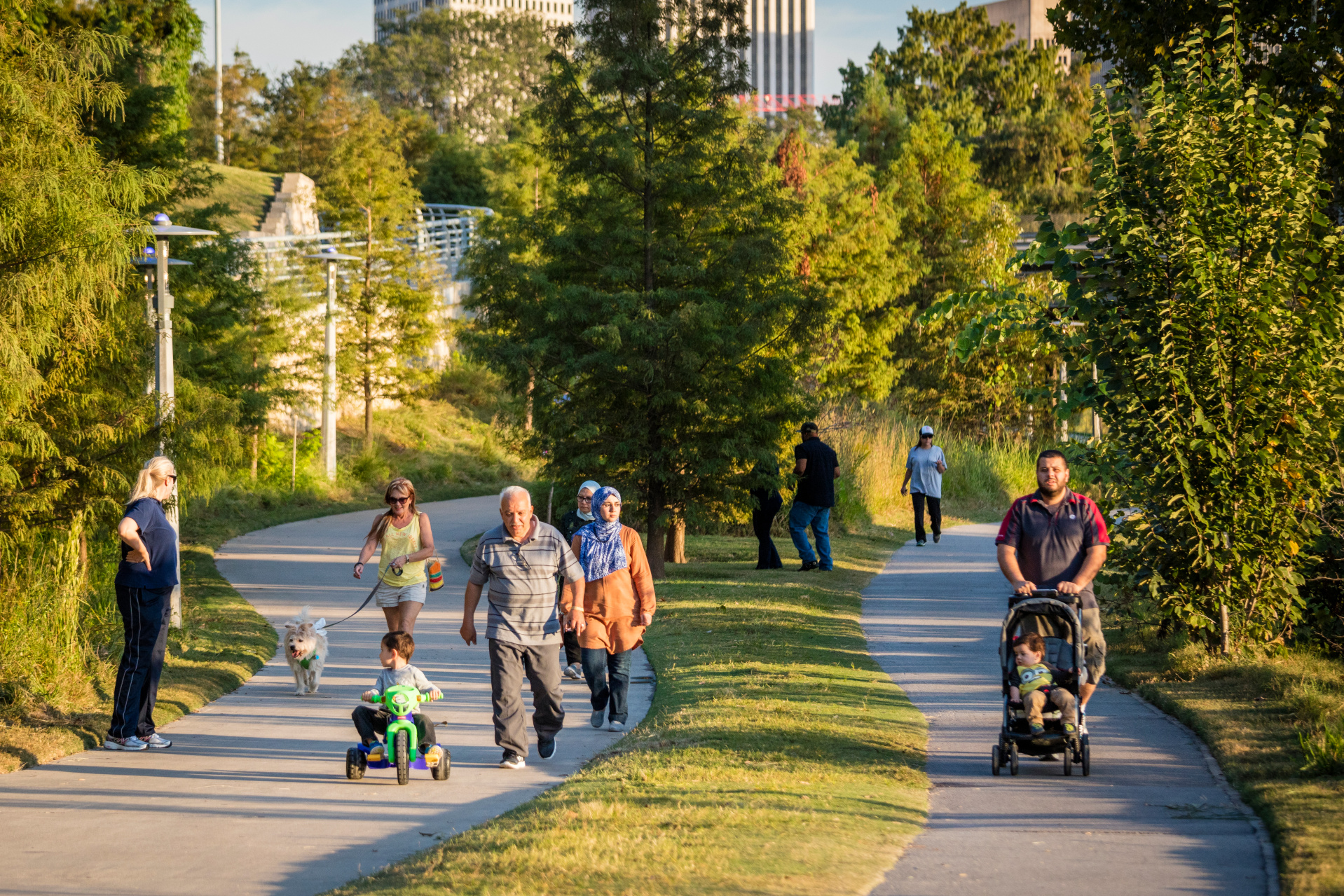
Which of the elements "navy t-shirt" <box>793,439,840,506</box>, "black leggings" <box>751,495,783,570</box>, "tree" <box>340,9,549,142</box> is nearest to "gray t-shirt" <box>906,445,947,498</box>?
"black leggings" <box>751,495,783,570</box>

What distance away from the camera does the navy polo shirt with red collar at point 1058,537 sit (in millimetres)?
8008

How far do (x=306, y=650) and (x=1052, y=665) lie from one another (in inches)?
223

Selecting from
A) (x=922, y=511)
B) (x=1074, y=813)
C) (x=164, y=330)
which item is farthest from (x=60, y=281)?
(x=922, y=511)

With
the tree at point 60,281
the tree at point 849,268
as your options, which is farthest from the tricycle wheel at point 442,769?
the tree at point 849,268

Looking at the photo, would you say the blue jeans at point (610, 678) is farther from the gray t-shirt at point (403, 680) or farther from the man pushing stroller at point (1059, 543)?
the man pushing stroller at point (1059, 543)

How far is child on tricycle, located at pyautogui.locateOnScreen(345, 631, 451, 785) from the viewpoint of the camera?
26.0 ft

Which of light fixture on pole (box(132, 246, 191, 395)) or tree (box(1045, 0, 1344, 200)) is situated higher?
tree (box(1045, 0, 1344, 200))

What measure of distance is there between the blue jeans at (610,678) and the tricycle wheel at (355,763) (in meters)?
1.92

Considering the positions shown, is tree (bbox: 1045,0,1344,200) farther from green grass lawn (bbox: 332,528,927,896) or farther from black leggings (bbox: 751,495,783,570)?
black leggings (bbox: 751,495,783,570)

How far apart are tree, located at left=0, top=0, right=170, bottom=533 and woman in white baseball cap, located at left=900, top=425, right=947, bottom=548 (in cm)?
1226

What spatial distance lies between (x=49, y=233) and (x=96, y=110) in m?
7.43

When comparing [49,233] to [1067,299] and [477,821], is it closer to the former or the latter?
[477,821]

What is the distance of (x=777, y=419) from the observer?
56.0ft

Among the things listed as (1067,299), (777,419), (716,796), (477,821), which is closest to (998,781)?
(716,796)
